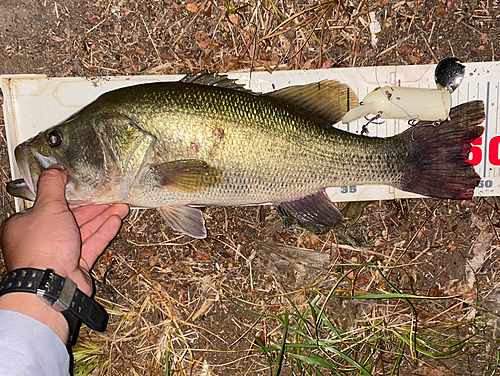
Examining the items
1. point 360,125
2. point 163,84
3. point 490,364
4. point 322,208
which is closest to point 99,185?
point 163,84

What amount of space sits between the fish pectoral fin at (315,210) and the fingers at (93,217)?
1.18 metres

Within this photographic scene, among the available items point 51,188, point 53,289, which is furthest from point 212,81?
point 53,289

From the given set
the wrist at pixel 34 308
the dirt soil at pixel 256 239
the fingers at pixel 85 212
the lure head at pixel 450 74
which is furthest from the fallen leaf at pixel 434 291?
the wrist at pixel 34 308

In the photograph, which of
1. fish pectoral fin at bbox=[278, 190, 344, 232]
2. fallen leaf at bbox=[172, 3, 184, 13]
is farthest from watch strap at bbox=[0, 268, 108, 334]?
fallen leaf at bbox=[172, 3, 184, 13]

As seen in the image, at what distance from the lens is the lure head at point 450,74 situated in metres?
3.01

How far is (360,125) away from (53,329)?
2.52 metres

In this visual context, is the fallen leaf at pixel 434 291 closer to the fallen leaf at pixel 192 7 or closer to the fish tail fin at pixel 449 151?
the fish tail fin at pixel 449 151

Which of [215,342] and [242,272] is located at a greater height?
[242,272]

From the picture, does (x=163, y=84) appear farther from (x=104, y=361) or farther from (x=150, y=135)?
(x=104, y=361)

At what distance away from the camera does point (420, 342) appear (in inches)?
129

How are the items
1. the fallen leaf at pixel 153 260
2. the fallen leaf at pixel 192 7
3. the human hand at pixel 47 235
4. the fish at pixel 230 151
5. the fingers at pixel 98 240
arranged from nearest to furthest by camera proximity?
the human hand at pixel 47 235
the fish at pixel 230 151
the fingers at pixel 98 240
the fallen leaf at pixel 192 7
the fallen leaf at pixel 153 260

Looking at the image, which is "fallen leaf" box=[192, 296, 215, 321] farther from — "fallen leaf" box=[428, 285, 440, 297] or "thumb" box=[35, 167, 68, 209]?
"fallen leaf" box=[428, 285, 440, 297]

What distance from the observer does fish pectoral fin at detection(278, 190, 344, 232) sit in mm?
2912

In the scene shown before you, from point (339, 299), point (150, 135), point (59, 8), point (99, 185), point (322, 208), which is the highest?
point (59, 8)
